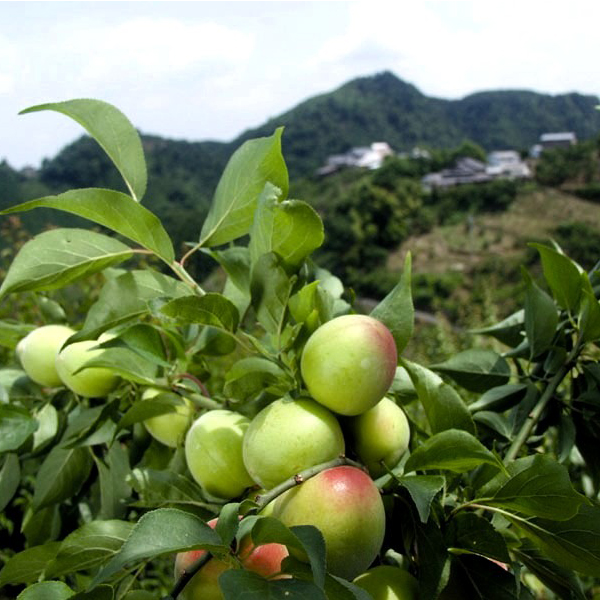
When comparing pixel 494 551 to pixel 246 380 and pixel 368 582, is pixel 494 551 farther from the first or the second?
pixel 246 380

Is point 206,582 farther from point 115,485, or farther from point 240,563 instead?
point 115,485

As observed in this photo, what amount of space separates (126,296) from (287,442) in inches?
8.2

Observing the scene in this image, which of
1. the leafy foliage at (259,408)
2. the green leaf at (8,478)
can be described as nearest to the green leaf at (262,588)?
the leafy foliage at (259,408)

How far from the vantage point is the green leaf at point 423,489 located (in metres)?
0.36

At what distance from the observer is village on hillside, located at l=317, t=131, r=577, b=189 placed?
33.6 metres

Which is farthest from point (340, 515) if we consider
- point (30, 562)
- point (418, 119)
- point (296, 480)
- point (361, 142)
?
point (418, 119)

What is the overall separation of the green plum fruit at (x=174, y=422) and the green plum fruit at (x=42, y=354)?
0.16 metres

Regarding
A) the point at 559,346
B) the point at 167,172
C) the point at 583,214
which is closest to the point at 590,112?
the point at 583,214

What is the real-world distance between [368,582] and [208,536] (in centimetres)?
14

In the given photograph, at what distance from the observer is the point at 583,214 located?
26844mm

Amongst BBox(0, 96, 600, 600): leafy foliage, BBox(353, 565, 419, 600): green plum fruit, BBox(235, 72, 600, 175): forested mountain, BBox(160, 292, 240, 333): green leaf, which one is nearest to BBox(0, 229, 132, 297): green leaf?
BBox(0, 96, 600, 600): leafy foliage

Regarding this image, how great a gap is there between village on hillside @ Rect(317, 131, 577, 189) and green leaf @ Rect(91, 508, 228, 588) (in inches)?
1328

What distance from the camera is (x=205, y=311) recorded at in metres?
0.47

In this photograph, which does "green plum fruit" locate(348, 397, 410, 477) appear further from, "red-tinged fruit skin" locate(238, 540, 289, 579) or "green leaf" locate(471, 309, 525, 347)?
"green leaf" locate(471, 309, 525, 347)
